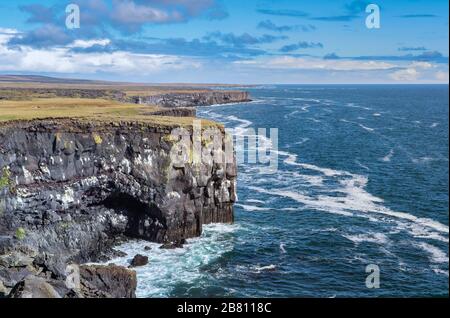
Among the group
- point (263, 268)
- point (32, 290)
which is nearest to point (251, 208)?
point (263, 268)

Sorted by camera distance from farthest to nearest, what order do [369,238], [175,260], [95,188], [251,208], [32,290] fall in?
[251,208] → [95,188] → [369,238] → [175,260] → [32,290]

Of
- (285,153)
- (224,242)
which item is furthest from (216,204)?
(285,153)

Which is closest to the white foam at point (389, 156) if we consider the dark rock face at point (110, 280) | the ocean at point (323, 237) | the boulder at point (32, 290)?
the ocean at point (323, 237)

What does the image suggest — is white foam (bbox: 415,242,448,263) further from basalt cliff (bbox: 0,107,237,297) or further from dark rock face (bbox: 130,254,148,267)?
dark rock face (bbox: 130,254,148,267)

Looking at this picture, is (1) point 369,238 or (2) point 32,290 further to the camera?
(1) point 369,238

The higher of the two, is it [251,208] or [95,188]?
[95,188]

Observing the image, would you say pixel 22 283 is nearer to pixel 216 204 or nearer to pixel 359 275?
pixel 359 275

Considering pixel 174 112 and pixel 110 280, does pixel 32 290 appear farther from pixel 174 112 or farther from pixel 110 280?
pixel 174 112
